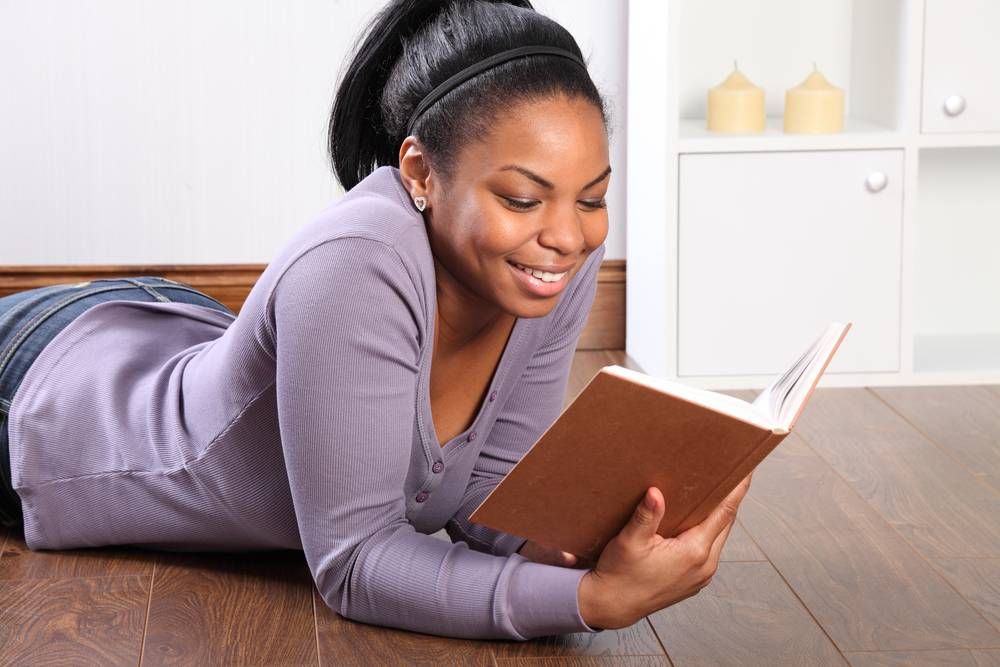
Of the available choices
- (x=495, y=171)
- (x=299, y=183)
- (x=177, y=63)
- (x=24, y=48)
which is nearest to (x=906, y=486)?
(x=495, y=171)

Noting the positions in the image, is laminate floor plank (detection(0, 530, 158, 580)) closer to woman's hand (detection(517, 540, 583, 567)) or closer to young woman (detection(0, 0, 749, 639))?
young woman (detection(0, 0, 749, 639))

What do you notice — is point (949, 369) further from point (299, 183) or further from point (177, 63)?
point (177, 63)

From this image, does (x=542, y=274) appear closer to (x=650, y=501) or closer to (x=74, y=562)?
(x=650, y=501)

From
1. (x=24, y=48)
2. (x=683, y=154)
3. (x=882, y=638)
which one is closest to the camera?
(x=882, y=638)

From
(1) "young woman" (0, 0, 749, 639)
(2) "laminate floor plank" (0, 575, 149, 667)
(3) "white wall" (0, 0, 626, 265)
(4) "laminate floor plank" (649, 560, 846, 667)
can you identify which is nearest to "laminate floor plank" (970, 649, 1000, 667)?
(4) "laminate floor plank" (649, 560, 846, 667)

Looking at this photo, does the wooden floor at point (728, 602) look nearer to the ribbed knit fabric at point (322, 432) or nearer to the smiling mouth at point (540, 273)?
the ribbed knit fabric at point (322, 432)

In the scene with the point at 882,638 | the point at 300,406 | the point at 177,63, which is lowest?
the point at 882,638

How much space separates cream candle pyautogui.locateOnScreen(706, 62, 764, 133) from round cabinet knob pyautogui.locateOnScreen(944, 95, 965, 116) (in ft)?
1.05

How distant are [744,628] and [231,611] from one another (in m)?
0.54

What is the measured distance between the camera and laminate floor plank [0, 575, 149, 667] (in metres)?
1.30

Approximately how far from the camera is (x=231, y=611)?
1403 mm

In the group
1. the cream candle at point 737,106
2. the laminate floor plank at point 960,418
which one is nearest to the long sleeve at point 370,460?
the laminate floor plank at point 960,418

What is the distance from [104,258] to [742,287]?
4.14 ft

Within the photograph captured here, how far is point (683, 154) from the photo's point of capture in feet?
7.67
